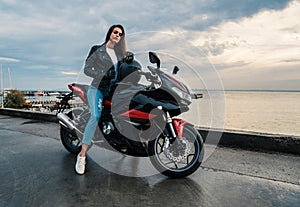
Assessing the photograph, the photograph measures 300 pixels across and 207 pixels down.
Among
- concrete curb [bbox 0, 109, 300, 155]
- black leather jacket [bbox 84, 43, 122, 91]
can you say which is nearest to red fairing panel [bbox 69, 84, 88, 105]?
black leather jacket [bbox 84, 43, 122, 91]

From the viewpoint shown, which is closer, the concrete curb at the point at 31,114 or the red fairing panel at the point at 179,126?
the red fairing panel at the point at 179,126

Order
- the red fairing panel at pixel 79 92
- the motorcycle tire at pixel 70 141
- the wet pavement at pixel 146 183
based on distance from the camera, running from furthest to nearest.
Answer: the motorcycle tire at pixel 70 141, the red fairing panel at pixel 79 92, the wet pavement at pixel 146 183

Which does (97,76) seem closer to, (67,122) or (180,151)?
(67,122)

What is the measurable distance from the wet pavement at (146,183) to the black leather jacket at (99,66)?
3.66 feet

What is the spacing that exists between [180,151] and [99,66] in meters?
1.42

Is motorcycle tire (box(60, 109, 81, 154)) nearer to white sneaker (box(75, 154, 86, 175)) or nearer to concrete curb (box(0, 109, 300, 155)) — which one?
white sneaker (box(75, 154, 86, 175))

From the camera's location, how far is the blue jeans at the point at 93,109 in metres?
2.61

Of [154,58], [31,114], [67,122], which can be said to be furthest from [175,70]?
[31,114]

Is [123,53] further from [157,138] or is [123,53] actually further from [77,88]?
[157,138]

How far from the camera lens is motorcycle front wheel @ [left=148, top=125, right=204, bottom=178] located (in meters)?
2.45

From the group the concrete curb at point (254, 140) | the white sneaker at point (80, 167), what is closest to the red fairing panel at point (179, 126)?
the white sneaker at point (80, 167)

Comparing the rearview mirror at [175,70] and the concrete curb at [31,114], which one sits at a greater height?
the rearview mirror at [175,70]

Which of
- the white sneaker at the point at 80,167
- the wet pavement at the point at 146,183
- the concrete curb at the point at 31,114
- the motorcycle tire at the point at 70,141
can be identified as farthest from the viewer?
the concrete curb at the point at 31,114

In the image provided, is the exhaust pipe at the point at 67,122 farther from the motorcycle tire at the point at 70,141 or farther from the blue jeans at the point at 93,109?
the blue jeans at the point at 93,109
